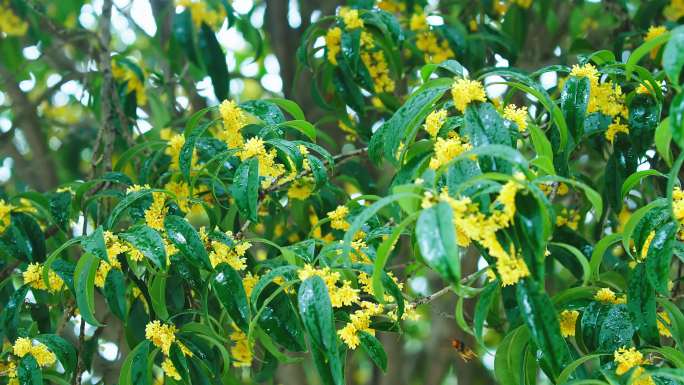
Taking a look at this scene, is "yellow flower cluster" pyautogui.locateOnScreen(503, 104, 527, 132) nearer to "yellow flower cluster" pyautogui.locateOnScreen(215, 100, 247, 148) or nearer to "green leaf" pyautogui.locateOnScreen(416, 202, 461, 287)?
"green leaf" pyautogui.locateOnScreen(416, 202, 461, 287)

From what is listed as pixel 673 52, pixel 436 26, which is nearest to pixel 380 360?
pixel 673 52

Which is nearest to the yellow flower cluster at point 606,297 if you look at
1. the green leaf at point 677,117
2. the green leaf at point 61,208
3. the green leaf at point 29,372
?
the green leaf at point 677,117

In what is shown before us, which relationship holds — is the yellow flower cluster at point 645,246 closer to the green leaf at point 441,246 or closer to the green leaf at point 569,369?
the green leaf at point 569,369

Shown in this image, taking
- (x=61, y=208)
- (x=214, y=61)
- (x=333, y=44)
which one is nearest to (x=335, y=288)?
(x=61, y=208)

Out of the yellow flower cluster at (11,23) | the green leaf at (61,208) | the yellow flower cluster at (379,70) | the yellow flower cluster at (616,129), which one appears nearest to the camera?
the yellow flower cluster at (616,129)

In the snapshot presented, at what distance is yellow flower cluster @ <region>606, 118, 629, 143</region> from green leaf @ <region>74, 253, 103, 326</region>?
2.67 feet

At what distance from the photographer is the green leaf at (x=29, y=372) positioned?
1.18 meters

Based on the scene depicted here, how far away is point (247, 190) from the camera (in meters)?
1.11

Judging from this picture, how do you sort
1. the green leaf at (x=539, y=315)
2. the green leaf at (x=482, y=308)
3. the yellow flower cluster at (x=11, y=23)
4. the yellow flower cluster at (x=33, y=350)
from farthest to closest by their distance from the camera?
the yellow flower cluster at (x=11, y=23) < the yellow flower cluster at (x=33, y=350) < the green leaf at (x=482, y=308) < the green leaf at (x=539, y=315)

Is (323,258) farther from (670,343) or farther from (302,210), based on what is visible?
(670,343)

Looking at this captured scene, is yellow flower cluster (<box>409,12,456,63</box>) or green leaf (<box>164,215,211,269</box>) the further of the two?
yellow flower cluster (<box>409,12,456,63</box>)

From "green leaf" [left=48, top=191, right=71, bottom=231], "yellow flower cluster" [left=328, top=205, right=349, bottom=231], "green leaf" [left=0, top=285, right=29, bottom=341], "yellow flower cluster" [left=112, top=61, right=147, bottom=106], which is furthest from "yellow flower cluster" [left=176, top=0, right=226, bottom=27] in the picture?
→ "green leaf" [left=0, top=285, right=29, bottom=341]

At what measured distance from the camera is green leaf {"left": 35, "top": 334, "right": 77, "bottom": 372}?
1.23 m

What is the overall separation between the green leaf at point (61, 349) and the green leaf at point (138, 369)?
0.29ft
